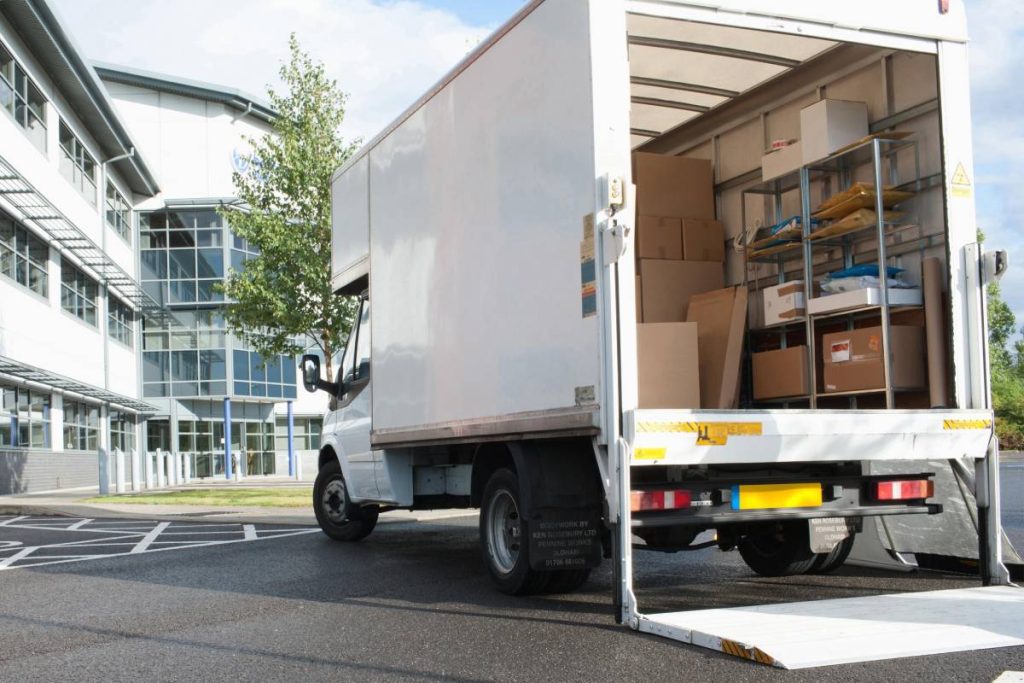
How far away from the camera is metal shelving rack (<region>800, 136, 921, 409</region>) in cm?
725

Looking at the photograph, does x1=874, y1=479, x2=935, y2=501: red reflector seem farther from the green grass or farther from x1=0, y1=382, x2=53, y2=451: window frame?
x1=0, y1=382, x2=53, y2=451: window frame

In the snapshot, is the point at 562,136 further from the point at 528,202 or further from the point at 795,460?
the point at 795,460

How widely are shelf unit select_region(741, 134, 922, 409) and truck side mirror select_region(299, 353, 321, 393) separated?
416 centimetres

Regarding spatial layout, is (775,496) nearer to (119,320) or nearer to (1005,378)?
(119,320)

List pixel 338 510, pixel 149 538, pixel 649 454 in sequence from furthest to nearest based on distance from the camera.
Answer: pixel 149 538
pixel 338 510
pixel 649 454

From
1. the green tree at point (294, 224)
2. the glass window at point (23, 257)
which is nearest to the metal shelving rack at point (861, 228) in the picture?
the green tree at point (294, 224)

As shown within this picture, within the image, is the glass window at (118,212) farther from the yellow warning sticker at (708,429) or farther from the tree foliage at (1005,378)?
the yellow warning sticker at (708,429)

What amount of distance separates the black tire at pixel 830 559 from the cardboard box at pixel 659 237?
235 cm

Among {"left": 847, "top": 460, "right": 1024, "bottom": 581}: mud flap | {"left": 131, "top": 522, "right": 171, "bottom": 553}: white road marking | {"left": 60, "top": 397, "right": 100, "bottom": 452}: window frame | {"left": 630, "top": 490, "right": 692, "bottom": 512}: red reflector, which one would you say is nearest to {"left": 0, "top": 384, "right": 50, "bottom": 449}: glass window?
{"left": 60, "top": 397, "right": 100, "bottom": 452}: window frame

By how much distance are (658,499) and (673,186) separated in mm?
3296

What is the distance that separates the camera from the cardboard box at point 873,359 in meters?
7.25

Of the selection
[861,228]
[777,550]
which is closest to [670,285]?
[861,228]

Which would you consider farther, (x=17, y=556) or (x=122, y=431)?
(x=122, y=431)

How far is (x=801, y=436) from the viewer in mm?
6328
